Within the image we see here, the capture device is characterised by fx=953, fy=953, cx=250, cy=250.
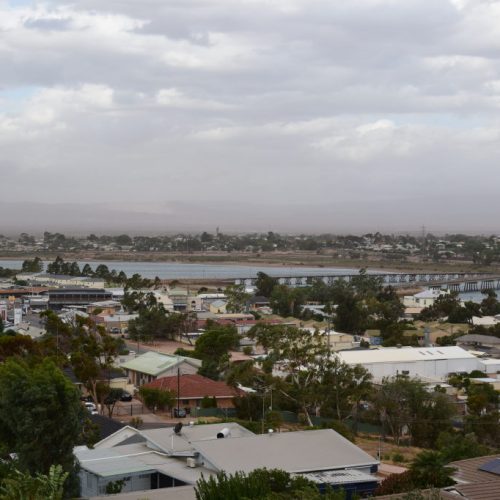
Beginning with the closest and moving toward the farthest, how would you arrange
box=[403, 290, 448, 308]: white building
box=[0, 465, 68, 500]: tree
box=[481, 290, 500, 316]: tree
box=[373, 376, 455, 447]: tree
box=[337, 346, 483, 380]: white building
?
box=[0, 465, 68, 500]: tree
box=[373, 376, 455, 447]: tree
box=[337, 346, 483, 380]: white building
box=[481, 290, 500, 316]: tree
box=[403, 290, 448, 308]: white building

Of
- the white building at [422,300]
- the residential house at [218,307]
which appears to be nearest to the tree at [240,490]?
the residential house at [218,307]

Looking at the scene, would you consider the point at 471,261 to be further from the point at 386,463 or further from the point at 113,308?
the point at 386,463

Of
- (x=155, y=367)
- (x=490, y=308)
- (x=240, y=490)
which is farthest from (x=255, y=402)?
(x=490, y=308)

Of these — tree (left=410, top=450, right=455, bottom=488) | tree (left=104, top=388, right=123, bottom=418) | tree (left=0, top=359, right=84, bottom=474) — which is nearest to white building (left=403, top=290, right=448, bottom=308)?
tree (left=104, top=388, right=123, bottom=418)

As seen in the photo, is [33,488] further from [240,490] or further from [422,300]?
[422,300]

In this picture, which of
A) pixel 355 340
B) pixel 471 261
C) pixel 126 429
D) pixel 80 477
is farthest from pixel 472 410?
pixel 471 261

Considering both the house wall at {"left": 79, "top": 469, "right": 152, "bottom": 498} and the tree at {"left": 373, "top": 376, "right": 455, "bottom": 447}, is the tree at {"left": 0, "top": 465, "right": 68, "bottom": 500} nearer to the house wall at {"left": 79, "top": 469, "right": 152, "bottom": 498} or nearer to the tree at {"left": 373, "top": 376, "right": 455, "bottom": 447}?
the house wall at {"left": 79, "top": 469, "right": 152, "bottom": 498}

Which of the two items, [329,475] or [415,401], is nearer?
[329,475]
